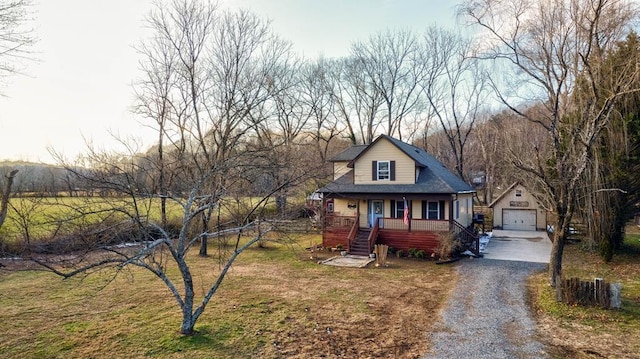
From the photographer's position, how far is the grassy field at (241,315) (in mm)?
8028

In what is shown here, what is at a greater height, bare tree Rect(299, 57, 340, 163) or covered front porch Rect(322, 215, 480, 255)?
bare tree Rect(299, 57, 340, 163)

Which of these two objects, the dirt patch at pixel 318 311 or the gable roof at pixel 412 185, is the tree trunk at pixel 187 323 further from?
the gable roof at pixel 412 185

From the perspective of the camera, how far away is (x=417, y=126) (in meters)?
44.8

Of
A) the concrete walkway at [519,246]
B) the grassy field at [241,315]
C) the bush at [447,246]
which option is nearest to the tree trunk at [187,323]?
the grassy field at [241,315]

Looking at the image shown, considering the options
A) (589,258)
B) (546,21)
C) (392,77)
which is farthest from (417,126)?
(546,21)

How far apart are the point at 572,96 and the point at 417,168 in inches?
317

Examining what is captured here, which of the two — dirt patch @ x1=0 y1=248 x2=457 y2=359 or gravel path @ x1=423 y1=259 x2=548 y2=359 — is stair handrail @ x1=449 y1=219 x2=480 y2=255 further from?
gravel path @ x1=423 y1=259 x2=548 y2=359

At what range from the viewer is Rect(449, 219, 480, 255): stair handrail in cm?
1836

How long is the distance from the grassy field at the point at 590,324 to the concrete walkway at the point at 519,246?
356 centimetres

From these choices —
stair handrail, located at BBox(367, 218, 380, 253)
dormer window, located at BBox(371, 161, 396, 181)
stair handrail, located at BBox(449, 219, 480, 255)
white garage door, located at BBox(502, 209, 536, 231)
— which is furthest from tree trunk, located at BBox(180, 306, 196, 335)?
white garage door, located at BBox(502, 209, 536, 231)

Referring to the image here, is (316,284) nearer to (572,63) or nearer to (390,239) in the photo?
(390,239)

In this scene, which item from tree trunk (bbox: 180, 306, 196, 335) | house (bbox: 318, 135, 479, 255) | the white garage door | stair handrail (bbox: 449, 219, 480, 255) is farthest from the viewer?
the white garage door

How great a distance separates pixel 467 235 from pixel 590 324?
37.3 ft

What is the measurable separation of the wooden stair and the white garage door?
44.2 ft
